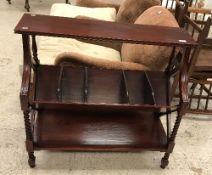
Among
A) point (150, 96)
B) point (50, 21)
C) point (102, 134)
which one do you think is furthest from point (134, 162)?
point (50, 21)

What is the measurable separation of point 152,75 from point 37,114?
0.74 metres

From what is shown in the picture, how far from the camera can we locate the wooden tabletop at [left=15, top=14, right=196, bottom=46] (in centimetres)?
124

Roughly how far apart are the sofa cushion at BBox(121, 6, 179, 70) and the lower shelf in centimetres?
34

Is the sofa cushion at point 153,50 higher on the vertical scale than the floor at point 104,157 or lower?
higher

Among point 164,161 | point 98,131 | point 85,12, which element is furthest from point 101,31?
point 85,12

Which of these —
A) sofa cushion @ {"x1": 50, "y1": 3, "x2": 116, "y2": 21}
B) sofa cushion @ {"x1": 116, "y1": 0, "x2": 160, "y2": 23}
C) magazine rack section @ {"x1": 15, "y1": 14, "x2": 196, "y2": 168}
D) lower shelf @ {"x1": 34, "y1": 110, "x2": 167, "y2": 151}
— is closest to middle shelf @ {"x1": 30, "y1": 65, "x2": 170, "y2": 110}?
magazine rack section @ {"x1": 15, "y1": 14, "x2": 196, "y2": 168}

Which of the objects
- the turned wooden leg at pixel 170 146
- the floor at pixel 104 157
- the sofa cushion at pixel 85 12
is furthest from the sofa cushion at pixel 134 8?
the turned wooden leg at pixel 170 146

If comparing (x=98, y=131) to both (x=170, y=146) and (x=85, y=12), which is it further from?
(x=85, y=12)

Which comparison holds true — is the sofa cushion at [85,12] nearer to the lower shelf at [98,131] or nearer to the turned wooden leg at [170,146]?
the lower shelf at [98,131]

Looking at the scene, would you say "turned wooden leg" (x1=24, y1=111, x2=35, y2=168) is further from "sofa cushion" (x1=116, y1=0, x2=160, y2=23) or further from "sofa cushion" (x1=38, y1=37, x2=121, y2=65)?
"sofa cushion" (x1=116, y1=0, x2=160, y2=23)

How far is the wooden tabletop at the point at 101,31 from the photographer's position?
1.24 m

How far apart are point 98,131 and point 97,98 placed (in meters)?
0.19

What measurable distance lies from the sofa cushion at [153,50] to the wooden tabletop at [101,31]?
16 centimetres

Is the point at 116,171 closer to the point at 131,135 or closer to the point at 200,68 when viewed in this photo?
the point at 131,135
